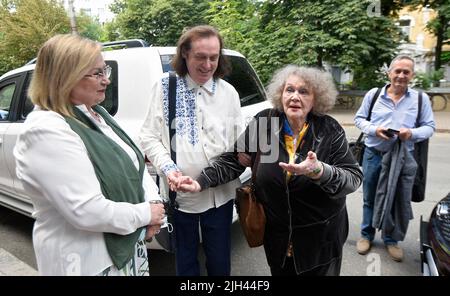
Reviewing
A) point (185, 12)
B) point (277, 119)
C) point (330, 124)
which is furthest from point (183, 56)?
point (185, 12)

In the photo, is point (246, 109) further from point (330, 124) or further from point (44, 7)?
point (44, 7)

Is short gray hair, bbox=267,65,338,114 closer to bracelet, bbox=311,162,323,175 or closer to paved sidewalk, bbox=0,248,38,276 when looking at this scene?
bracelet, bbox=311,162,323,175

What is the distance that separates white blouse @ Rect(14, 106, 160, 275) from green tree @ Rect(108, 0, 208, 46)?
22.5 m

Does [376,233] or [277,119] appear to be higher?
[277,119]

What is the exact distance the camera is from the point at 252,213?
6.35ft

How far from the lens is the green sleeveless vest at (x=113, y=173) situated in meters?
1.34

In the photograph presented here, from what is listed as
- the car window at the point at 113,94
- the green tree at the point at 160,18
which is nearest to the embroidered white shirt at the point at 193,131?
the car window at the point at 113,94

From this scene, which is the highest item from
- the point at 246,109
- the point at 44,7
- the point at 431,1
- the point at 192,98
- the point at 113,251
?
the point at 44,7

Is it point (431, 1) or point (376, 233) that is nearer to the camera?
point (376, 233)

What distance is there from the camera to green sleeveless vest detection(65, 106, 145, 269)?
4.41 feet

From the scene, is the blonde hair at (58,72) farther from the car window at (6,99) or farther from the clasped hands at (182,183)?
the car window at (6,99)

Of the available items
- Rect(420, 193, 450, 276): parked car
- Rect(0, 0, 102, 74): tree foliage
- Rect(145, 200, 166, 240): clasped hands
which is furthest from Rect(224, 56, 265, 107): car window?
Rect(0, 0, 102, 74): tree foliage

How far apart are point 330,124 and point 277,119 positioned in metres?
0.28

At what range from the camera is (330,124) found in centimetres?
186
